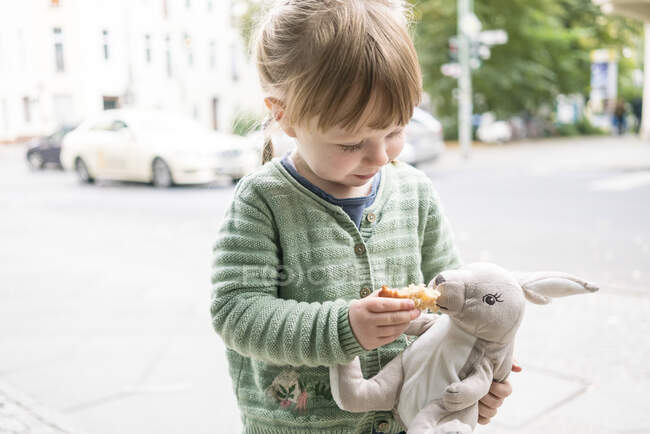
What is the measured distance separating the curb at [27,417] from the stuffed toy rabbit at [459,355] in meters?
1.73

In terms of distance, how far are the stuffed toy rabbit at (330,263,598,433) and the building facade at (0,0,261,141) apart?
1679mm

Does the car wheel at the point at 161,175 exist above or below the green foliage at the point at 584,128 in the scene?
above

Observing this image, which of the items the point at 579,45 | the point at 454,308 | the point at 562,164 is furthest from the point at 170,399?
the point at 579,45

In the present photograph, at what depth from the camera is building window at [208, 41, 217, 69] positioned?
2.83 metres

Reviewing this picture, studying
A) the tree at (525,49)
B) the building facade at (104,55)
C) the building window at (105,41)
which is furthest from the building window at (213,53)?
the tree at (525,49)

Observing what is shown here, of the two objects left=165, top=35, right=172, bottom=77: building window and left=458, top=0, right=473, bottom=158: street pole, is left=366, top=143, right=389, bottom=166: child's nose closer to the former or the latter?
left=165, top=35, right=172, bottom=77: building window

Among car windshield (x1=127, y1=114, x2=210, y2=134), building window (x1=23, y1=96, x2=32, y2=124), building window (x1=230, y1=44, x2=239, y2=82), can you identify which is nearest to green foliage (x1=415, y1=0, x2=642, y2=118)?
car windshield (x1=127, y1=114, x2=210, y2=134)

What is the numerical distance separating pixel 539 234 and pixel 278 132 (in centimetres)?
462

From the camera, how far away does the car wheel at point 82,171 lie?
20.2 feet

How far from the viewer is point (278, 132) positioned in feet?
4.38

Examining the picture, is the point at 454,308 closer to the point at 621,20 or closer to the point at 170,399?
the point at 170,399

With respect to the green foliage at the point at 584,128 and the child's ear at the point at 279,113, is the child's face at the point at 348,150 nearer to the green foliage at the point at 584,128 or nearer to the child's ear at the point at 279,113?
the child's ear at the point at 279,113

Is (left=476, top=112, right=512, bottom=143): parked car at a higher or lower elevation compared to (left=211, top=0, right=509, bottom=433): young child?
lower

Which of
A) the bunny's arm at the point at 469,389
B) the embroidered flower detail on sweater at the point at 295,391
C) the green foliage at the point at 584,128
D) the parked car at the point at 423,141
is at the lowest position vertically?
the green foliage at the point at 584,128
